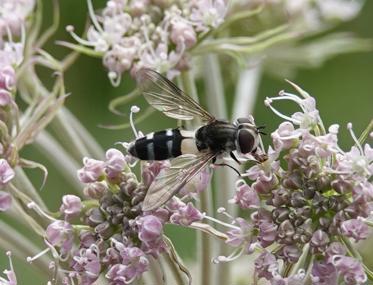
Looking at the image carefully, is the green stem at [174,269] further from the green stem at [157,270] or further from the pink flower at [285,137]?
the pink flower at [285,137]

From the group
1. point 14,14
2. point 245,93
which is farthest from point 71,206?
point 245,93

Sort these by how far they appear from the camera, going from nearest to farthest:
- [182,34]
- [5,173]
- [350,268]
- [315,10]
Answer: [350,268], [5,173], [182,34], [315,10]

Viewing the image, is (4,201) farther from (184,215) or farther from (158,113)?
(158,113)

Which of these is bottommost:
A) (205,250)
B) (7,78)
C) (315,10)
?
(205,250)

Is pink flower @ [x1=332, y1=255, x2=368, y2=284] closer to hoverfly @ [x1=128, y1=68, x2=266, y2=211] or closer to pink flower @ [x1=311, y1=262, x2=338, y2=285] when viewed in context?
pink flower @ [x1=311, y1=262, x2=338, y2=285]

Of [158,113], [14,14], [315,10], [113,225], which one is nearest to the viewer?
[113,225]

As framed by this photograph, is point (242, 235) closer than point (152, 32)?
Yes

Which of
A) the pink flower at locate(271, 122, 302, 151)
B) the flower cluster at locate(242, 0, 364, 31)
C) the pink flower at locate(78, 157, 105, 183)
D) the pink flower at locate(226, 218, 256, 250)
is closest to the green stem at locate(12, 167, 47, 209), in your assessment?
the pink flower at locate(78, 157, 105, 183)

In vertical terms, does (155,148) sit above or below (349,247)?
above
